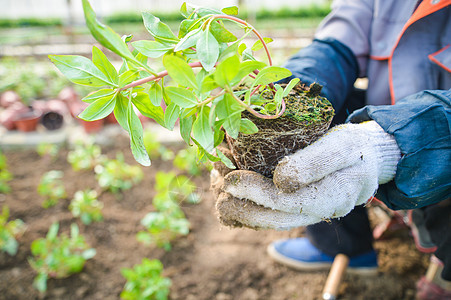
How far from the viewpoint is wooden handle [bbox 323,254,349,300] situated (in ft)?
5.19

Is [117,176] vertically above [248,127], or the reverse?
[248,127]

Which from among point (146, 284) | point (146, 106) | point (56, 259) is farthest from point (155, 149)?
point (146, 106)

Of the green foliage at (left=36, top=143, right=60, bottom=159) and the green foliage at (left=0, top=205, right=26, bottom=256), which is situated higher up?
the green foliage at (left=0, top=205, right=26, bottom=256)

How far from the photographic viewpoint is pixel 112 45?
629 millimetres

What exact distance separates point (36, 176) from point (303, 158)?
8.88ft

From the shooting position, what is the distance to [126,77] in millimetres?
780

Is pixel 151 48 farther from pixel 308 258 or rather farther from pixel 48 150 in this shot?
pixel 48 150

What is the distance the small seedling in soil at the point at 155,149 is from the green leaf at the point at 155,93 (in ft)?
6.94

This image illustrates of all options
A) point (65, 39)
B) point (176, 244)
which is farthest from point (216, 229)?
point (65, 39)

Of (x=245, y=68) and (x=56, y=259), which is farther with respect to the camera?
(x=56, y=259)

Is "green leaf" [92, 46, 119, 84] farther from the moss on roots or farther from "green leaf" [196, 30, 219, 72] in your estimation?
the moss on roots

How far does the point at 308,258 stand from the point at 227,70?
1.54 m

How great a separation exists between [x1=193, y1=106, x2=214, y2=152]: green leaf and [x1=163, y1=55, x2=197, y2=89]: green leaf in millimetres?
72

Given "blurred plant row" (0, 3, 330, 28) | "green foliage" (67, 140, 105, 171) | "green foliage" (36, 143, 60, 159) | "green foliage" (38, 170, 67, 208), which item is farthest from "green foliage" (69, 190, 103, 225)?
"blurred plant row" (0, 3, 330, 28)
